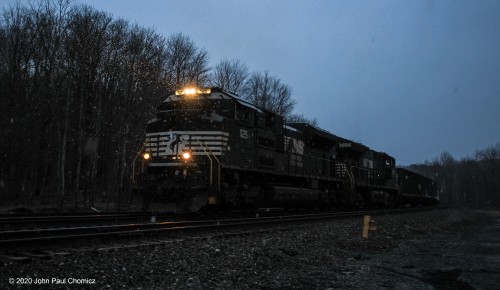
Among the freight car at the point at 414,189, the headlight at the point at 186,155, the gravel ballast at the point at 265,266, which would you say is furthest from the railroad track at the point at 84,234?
the freight car at the point at 414,189

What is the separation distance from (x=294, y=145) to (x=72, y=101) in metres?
19.5

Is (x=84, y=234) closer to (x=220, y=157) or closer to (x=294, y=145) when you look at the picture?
(x=220, y=157)

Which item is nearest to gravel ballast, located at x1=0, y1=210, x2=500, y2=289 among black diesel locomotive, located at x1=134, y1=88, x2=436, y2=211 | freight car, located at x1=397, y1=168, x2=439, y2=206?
black diesel locomotive, located at x1=134, y1=88, x2=436, y2=211

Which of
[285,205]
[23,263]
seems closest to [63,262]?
[23,263]

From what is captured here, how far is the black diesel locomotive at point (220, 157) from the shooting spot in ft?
42.7

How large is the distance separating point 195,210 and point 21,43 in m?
24.2

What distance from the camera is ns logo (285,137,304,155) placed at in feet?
58.6

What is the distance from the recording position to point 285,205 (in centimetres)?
1739

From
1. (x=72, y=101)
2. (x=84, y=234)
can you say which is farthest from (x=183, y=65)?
(x=84, y=234)

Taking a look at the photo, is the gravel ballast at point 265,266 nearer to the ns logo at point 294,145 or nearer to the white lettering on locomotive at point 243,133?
the white lettering on locomotive at point 243,133

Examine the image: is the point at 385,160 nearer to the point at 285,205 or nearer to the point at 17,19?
the point at 285,205

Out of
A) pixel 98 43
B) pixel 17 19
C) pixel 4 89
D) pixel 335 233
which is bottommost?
pixel 335 233

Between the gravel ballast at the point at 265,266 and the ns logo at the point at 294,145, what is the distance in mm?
6746

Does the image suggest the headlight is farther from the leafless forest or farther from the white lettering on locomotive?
the leafless forest
